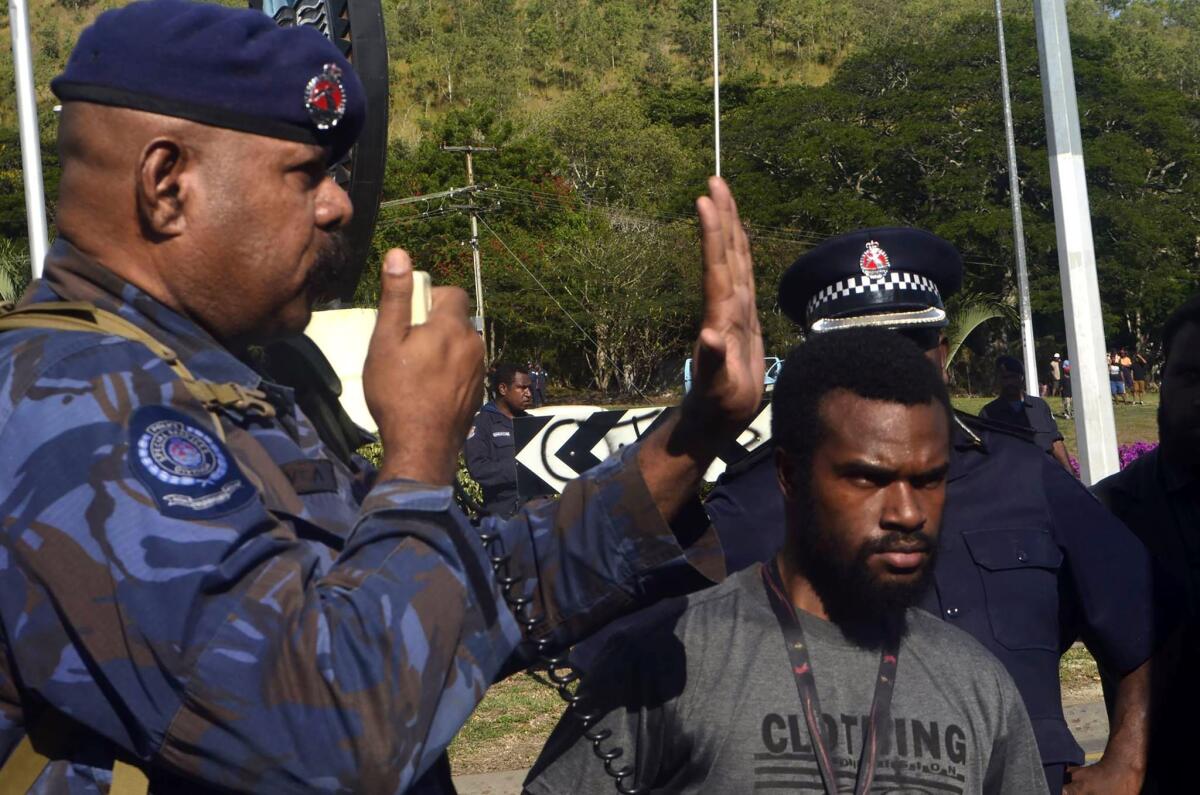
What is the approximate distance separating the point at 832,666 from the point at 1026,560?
0.75m

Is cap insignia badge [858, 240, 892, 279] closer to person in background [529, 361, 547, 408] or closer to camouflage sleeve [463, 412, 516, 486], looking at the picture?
camouflage sleeve [463, 412, 516, 486]

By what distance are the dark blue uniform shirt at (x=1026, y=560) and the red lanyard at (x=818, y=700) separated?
53cm

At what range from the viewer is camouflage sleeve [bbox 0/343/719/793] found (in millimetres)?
1337

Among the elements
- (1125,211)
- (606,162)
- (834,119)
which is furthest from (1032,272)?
(606,162)

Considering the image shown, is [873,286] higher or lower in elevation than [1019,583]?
higher

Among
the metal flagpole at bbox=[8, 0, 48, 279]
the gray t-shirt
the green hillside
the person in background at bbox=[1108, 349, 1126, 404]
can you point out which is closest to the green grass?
the gray t-shirt

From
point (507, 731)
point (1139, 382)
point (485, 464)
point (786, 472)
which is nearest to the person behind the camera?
point (786, 472)

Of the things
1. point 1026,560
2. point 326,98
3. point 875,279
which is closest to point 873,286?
point 875,279

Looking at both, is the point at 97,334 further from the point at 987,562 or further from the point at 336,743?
the point at 987,562

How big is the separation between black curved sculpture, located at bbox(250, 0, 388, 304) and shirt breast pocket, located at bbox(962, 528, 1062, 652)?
143 cm

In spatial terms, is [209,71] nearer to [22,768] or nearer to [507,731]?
[22,768]

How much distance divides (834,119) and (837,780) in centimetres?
5447

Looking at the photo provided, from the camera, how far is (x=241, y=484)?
4.69ft

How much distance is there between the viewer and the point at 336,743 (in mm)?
1348
